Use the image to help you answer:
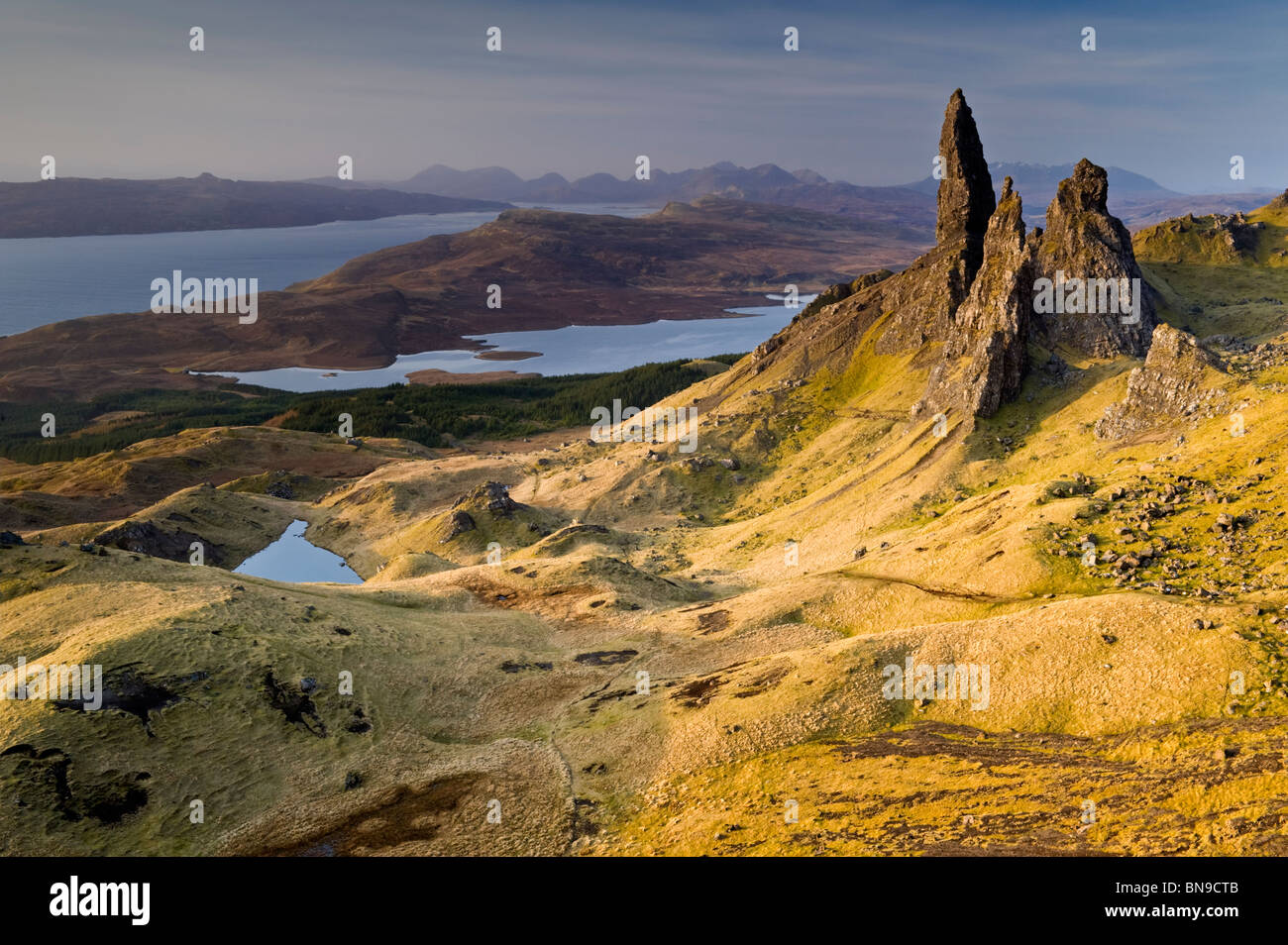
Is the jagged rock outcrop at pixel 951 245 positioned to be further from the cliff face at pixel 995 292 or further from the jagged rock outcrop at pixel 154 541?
the jagged rock outcrop at pixel 154 541

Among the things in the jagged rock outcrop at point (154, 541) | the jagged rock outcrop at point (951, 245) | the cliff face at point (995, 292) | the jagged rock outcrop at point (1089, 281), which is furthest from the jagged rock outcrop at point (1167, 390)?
the jagged rock outcrop at point (154, 541)

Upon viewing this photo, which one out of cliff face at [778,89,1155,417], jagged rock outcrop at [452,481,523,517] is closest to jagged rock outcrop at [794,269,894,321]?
cliff face at [778,89,1155,417]

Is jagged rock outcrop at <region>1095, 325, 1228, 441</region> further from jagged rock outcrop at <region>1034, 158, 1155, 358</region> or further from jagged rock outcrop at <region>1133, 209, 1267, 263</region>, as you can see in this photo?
jagged rock outcrop at <region>1133, 209, 1267, 263</region>

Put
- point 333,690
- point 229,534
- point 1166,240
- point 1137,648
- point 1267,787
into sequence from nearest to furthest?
point 1267,787 < point 1137,648 < point 333,690 < point 229,534 < point 1166,240

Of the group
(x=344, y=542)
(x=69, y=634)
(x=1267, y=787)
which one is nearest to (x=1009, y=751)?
(x=1267, y=787)

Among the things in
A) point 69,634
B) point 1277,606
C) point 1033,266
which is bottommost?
point 69,634

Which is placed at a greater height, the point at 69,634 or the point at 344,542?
the point at 69,634
